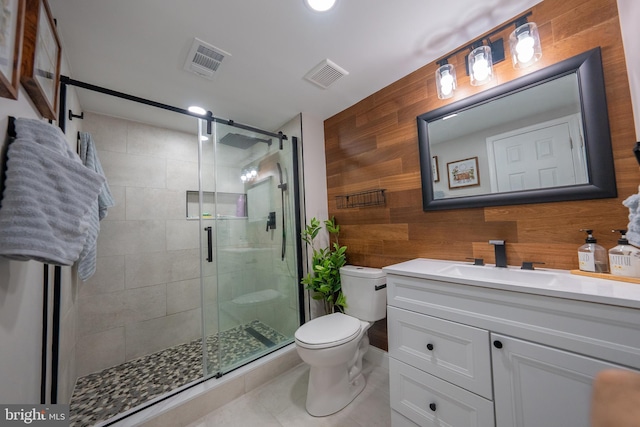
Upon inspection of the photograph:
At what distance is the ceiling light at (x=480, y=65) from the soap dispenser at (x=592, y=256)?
38.1 inches

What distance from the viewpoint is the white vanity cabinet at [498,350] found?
744 millimetres

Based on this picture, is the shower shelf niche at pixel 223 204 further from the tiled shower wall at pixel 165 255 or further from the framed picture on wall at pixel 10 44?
the framed picture on wall at pixel 10 44

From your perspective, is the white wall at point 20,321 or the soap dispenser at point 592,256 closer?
the white wall at point 20,321

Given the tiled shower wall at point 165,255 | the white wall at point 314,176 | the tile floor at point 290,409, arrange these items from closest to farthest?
the tile floor at point 290,409, the tiled shower wall at point 165,255, the white wall at point 314,176

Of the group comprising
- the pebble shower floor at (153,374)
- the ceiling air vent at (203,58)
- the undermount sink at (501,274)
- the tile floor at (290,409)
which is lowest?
the tile floor at (290,409)

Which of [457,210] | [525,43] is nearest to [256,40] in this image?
[525,43]

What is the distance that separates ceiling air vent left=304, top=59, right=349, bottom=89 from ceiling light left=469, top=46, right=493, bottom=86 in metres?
0.80

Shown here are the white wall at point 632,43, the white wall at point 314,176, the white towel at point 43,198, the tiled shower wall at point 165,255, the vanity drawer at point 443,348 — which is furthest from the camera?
the white wall at point 314,176

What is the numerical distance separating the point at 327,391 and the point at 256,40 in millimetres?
2217

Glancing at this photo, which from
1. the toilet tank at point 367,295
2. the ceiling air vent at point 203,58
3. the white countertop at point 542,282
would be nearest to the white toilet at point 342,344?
the toilet tank at point 367,295

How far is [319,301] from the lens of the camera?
→ 7.31 ft

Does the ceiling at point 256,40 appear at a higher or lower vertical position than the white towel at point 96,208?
higher

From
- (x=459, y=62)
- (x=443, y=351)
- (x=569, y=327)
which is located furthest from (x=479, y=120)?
(x=443, y=351)

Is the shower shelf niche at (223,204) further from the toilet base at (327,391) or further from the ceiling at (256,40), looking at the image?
the toilet base at (327,391)
